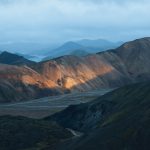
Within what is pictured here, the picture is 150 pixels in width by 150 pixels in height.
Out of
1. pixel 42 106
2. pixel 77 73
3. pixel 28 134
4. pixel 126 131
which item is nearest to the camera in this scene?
pixel 126 131

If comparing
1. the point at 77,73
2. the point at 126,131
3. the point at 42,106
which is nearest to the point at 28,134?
the point at 126,131

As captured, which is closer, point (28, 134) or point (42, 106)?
point (28, 134)

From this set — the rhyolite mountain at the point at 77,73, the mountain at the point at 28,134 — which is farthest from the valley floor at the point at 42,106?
the mountain at the point at 28,134

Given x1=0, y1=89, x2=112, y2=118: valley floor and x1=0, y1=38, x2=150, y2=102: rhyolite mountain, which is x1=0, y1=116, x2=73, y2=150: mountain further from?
x1=0, y1=38, x2=150, y2=102: rhyolite mountain

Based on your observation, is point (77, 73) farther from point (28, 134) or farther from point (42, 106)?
point (28, 134)

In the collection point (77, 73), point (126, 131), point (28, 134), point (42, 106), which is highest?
point (77, 73)

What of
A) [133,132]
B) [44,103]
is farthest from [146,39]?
[133,132]

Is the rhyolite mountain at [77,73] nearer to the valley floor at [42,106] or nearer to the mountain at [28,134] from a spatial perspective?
the valley floor at [42,106]
